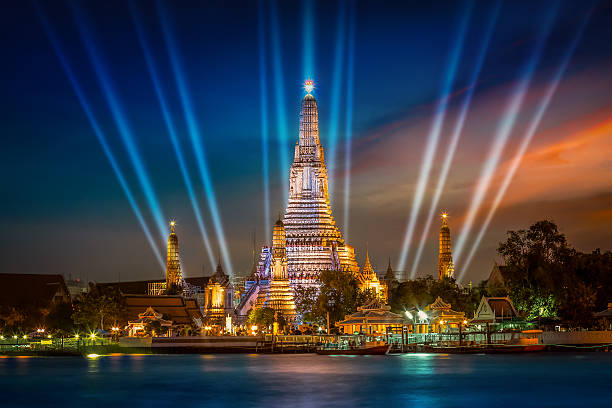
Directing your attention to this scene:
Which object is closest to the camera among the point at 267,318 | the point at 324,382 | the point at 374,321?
the point at 324,382

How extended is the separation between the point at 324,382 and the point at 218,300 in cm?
5921

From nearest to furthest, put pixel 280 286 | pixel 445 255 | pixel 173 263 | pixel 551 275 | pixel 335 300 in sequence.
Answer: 1. pixel 551 275
2. pixel 335 300
3. pixel 280 286
4. pixel 445 255
5. pixel 173 263

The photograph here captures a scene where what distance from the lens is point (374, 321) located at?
288ft

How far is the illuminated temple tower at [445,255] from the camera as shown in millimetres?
129750

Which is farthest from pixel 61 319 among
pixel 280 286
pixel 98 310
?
pixel 280 286

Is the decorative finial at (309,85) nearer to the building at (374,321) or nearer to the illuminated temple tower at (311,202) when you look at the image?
the illuminated temple tower at (311,202)

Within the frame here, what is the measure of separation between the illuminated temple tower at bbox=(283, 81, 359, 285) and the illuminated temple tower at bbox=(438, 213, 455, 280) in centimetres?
1539

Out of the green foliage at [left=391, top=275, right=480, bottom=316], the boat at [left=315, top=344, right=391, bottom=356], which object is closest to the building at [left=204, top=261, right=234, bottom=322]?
the green foliage at [left=391, top=275, right=480, bottom=316]

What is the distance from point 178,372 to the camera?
71.9 m

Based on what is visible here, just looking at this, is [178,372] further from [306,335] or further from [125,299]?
[125,299]

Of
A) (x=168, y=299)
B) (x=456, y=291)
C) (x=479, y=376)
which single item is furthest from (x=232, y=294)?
(x=479, y=376)

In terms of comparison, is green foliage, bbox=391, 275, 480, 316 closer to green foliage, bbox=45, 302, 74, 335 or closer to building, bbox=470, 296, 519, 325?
building, bbox=470, 296, 519, 325

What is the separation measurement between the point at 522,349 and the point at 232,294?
52.3m

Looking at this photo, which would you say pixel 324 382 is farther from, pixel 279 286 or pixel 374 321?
pixel 279 286
